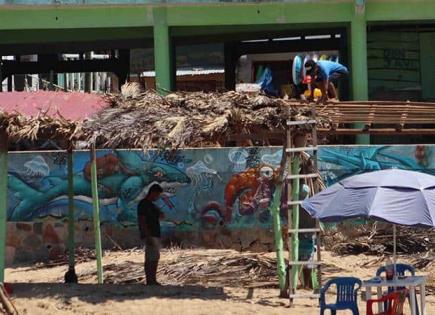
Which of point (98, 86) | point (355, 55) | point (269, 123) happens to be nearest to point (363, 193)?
point (269, 123)

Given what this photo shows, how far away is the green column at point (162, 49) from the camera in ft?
63.4

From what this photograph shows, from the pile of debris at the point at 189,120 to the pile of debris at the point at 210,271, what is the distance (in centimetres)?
299

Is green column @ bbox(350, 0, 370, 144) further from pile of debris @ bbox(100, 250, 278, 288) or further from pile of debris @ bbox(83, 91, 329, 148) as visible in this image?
pile of debris @ bbox(83, 91, 329, 148)

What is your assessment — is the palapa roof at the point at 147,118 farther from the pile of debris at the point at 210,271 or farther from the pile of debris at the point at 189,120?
the pile of debris at the point at 210,271

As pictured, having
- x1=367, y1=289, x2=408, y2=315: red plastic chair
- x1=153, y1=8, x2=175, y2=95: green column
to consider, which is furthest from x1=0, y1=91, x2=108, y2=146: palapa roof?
x1=153, y1=8, x2=175, y2=95: green column

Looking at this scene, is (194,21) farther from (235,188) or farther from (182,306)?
(182,306)

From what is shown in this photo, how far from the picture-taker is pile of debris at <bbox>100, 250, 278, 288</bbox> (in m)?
14.5

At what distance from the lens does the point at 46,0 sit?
19.1 meters

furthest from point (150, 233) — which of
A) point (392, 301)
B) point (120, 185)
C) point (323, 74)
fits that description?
point (323, 74)

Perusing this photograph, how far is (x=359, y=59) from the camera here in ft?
64.5

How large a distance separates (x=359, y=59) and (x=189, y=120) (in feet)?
27.4

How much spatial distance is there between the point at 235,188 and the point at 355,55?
15.1 feet

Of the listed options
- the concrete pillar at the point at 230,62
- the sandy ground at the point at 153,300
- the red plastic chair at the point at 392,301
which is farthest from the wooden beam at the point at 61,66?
the red plastic chair at the point at 392,301

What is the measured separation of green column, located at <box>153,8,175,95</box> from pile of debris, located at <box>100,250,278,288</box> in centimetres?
500
